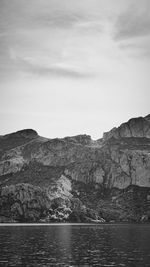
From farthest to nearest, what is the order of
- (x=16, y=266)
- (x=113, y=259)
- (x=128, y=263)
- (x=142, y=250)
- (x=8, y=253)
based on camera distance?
(x=142, y=250)
(x=8, y=253)
(x=113, y=259)
(x=128, y=263)
(x=16, y=266)

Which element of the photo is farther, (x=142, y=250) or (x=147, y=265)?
(x=142, y=250)

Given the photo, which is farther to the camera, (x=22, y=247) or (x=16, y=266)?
(x=22, y=247)

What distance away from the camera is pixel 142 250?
372 ft

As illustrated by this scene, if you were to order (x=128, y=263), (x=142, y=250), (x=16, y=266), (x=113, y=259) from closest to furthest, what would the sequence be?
1. (x=16, y=266)
2. (x=128, y=263)
3. (x=113, y=259)
4. (x=142, y=250)

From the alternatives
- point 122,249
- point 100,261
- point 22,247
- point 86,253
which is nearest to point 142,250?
point 122,249

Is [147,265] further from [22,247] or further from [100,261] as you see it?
[22,247]

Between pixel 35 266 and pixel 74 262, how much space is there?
11028 millimetres

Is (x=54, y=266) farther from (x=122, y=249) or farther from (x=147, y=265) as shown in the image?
(x=122, y=249)

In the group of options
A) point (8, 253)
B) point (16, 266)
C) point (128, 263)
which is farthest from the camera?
point (8, 253)

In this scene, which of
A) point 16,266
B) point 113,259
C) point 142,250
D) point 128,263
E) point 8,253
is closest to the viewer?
point 16,266

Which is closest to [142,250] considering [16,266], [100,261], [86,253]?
[86,253]

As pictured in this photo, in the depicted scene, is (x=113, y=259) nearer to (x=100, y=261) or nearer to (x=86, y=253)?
(x=100, y=261)

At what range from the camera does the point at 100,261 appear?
92500 mm

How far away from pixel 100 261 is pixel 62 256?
1284cm
